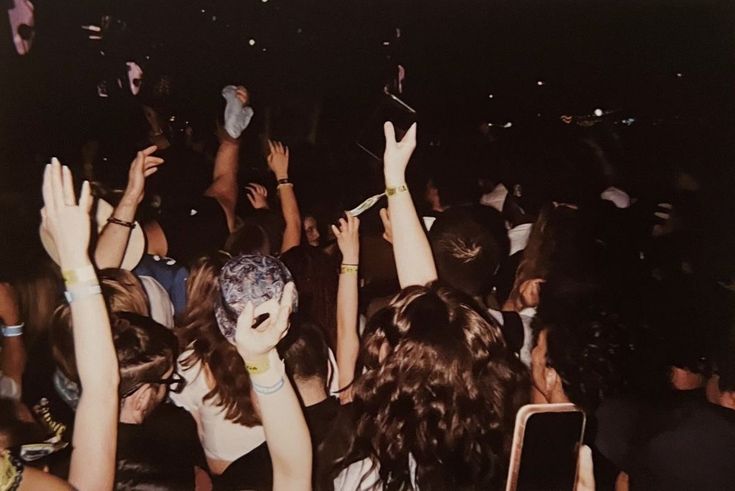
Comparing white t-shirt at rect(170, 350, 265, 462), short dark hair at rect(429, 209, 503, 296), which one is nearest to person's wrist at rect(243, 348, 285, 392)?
white t-shirt at rect(170, 350, 265, 462)

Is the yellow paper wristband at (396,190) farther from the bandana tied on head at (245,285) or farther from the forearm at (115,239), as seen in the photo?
the forearm at (115,239)

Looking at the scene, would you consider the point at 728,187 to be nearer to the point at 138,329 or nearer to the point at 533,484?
the point at 533,484

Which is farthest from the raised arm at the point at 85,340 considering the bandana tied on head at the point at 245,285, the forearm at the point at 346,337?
the forearm at the point at 346,337

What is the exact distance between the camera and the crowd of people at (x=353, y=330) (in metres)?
1.48

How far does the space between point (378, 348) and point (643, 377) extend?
654mm

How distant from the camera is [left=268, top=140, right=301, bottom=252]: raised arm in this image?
152cm

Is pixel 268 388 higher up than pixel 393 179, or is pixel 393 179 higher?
pixel 393 179

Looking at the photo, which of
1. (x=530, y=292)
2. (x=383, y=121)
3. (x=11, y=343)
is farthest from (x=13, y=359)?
(x=530, y=292)

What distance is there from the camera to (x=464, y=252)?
157cm

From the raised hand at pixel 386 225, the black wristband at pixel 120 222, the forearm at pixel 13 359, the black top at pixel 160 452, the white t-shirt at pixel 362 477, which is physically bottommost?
the white t-shirt at pixel 362 477

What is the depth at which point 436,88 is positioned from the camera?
62.1 inches

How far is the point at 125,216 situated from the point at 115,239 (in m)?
0.06

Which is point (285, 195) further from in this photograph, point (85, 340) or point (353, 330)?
point (85, 340)

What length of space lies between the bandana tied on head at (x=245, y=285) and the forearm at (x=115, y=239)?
23 cm
